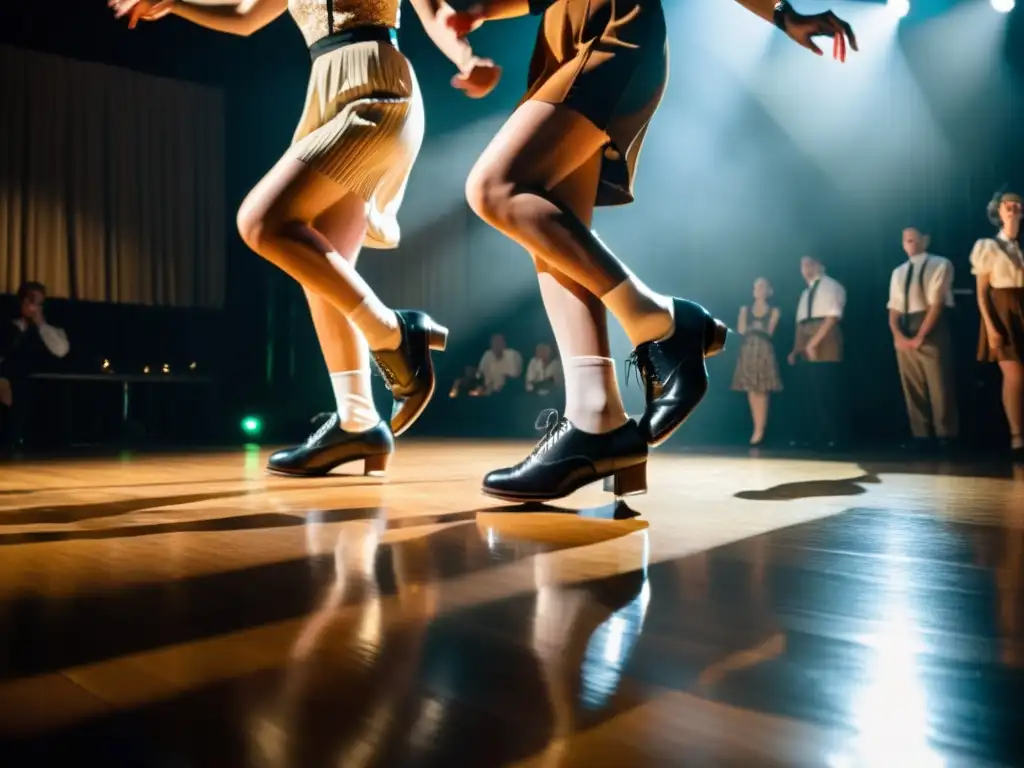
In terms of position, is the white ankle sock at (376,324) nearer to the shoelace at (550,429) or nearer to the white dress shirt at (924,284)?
the shoelace at (550,429)

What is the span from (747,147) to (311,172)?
5.63m

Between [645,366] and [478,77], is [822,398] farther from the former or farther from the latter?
[478,77]

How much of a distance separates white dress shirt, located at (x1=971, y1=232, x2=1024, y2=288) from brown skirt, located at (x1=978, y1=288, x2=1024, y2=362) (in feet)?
0.11

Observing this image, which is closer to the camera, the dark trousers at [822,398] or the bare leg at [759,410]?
the dark trousers at [822,398]

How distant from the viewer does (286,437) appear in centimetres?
564

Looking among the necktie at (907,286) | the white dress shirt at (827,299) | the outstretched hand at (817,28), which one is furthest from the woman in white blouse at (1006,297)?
the outstretched hand at (817,28)

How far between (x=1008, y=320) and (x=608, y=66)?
2.85 m

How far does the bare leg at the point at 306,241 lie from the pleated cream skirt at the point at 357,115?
0.04m

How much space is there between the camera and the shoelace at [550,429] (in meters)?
1.29

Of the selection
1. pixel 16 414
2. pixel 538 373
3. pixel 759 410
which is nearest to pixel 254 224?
pixel 16 414

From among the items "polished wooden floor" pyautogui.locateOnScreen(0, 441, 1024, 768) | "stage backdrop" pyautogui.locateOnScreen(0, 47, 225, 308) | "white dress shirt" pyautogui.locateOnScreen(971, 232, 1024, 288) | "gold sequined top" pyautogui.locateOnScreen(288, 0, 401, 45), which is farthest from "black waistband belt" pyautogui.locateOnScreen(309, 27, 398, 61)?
"stage backdrop" pyautogui.locateOnScreen(0, 47, 225, 308)

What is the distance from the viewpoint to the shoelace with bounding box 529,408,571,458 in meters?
1.29

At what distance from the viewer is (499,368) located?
6.53 meters

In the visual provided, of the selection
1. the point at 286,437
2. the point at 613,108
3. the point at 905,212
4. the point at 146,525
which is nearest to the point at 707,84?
the point at 905,212
